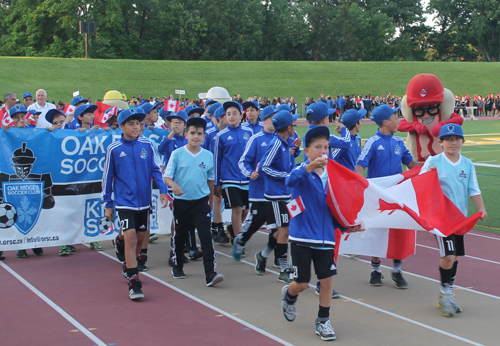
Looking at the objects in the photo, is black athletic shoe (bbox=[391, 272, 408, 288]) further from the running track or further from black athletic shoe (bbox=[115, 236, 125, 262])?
black athletic shoe (bbox=[115, 236, 125, 262])

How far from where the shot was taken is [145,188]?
274 inches

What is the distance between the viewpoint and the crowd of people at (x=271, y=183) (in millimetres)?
5430

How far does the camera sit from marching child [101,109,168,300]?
6.75 m

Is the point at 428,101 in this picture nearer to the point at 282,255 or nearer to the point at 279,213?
the point at 279,213

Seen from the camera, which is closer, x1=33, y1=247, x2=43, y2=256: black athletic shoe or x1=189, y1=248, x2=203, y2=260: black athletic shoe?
x1=189, y1=248, x2=203, y2=260: black athletic shoe

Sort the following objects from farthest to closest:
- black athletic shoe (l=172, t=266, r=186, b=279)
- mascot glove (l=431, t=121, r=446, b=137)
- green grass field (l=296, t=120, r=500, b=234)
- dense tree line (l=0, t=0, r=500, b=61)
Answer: dense tree line (l=0, t=0, r=500, b=61)
green grass field (l=296, t=120, r=500, b=234)
black athletic shoe (l=172, t=266, r=186, b=279)
mascot glove (l=431, t=121, r=446, b=137)

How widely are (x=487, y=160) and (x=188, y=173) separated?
50.7 feet

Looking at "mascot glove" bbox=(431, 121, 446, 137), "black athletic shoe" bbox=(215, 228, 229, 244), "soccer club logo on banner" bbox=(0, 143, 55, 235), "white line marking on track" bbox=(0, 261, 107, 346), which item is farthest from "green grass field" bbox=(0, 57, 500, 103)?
"mascot glove" bbox=(431, 121, 446, 137)

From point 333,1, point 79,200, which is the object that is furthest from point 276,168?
point 333,1

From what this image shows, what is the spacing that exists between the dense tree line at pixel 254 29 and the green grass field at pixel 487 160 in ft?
157

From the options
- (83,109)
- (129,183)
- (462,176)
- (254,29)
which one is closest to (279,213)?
(129,183)

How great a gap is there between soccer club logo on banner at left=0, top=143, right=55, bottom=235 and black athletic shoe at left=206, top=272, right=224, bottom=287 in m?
3.29

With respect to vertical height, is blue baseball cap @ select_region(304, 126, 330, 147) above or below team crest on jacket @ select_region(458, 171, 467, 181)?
above

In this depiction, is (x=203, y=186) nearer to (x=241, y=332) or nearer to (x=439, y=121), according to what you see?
(x=241, y=332)
